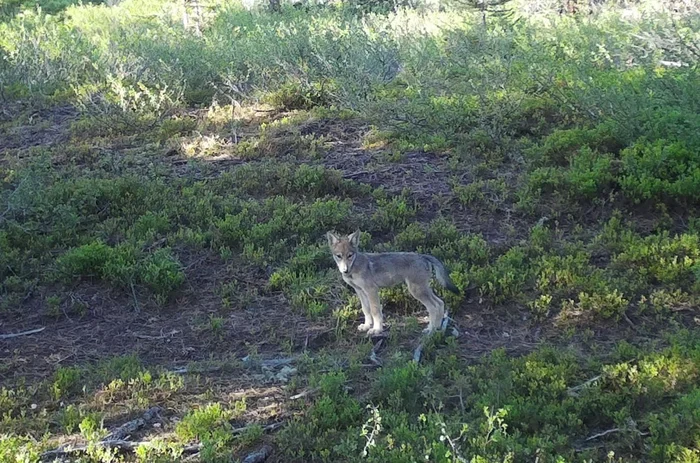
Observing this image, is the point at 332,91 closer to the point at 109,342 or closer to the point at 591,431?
the point at 109,342

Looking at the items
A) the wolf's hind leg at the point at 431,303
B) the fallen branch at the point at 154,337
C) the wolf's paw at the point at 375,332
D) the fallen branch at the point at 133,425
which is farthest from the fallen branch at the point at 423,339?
the fallen branch at the point at 154,337

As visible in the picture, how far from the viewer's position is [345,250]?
6102mm

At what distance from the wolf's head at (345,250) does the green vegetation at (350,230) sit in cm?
67

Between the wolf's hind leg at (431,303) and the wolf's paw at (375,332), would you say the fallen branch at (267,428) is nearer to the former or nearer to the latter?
the wolf's paw at (375,332)

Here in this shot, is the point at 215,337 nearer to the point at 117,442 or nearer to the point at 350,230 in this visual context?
the point at 117,442

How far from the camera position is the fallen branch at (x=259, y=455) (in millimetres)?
4525

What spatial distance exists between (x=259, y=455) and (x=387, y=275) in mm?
2102

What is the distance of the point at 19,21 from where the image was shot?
1894 centimetres

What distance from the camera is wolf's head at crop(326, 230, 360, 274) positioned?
6.07 metres

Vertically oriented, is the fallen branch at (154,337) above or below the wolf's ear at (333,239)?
below

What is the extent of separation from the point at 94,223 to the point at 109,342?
255 centimetres

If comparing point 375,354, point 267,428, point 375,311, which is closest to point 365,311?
point 375,311

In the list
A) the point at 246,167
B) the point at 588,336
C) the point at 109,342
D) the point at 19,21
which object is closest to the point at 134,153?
the point at 246,167

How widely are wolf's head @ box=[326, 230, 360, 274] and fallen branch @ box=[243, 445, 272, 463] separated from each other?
1850 mm
